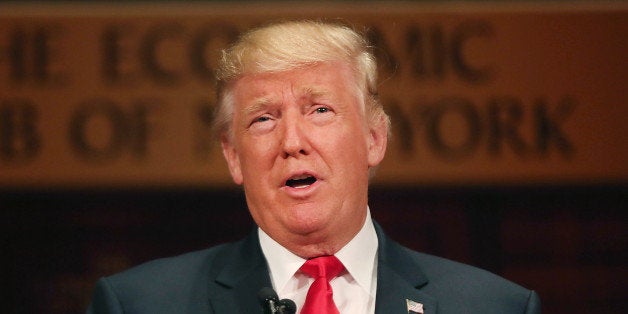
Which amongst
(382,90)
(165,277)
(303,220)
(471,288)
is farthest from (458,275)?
(382,90)

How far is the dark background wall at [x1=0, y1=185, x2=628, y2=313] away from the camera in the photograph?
3504mm

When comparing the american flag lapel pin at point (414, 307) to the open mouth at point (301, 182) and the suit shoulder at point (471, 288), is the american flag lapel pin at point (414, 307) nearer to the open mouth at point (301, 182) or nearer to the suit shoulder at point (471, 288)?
the suit shoulder at point (471, 288)

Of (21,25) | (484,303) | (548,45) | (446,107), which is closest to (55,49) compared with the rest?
(21,25)

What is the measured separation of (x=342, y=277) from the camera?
1892 mm

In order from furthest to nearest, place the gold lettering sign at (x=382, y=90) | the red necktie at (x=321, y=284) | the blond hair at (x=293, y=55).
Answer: the gold lettering sign at (x=382, y=90) → the blond hair at (x=293, y=55) → the red necktie at (x=321, y=284)

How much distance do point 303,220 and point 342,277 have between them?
15cm

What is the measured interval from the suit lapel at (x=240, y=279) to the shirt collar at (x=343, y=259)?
0.02 m

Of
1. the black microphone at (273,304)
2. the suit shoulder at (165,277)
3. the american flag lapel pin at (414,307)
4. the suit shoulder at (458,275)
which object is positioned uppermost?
the black microphone at (273,304)

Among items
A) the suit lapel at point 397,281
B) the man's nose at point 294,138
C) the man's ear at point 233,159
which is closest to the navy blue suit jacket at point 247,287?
the suit lapel at point 397,281

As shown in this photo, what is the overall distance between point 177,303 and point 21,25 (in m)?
1.92

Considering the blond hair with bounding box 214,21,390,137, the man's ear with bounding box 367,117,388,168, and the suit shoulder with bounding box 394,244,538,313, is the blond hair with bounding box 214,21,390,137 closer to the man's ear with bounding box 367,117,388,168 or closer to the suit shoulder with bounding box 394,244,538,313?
the man's ear with bounding box 367,117,388,168

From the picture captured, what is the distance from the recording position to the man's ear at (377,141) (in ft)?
6.61

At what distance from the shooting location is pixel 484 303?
75.0 inches

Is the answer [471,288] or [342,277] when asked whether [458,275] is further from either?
[342,277]
